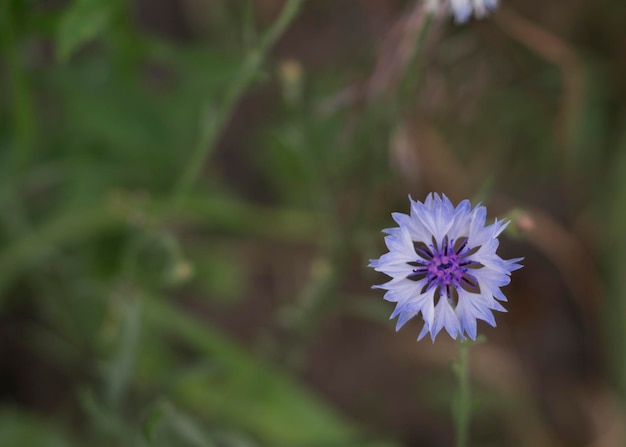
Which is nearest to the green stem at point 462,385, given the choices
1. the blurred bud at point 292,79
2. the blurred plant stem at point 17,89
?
the blurred bud at point 292,79

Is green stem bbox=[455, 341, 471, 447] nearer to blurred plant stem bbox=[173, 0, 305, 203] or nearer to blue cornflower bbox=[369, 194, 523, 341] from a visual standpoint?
blue cornflower bbox=[369, 194, 523, 341]

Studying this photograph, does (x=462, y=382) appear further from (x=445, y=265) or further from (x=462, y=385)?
(x=445, y=265)

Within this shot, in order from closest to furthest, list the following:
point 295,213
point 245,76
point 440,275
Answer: point 440,275 → point 245,76 → point 295,213

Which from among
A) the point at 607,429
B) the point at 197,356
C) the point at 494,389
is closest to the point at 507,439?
→ the point at 494,389

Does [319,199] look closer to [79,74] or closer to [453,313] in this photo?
[79,74]

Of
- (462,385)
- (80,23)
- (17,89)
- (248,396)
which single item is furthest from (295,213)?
(462,385)

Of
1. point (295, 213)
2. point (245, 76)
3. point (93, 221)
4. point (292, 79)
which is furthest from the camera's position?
point (295, 213)

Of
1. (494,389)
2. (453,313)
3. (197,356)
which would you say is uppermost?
(494,389)
